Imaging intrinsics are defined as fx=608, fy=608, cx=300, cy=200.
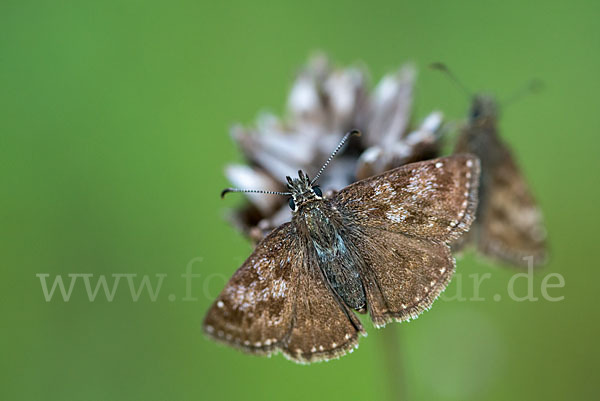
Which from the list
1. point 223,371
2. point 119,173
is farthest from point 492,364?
point 119,173

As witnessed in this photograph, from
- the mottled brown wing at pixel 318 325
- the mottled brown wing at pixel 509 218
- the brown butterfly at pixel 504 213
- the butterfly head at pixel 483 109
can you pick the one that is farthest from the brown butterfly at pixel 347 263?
the mottled brown wing at pixel 509 218

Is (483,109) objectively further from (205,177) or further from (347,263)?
(205,177)

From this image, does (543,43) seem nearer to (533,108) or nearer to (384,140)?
(533,108)

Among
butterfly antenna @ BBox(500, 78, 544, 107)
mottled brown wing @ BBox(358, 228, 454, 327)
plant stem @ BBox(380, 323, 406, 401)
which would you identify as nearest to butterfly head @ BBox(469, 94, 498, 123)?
mottled brown wing @ BBox(358, 228, 454, 327)

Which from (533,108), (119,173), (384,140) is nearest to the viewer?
(384,140)

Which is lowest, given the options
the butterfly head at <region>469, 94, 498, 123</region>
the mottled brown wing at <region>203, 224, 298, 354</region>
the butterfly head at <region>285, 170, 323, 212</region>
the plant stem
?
the plant stem

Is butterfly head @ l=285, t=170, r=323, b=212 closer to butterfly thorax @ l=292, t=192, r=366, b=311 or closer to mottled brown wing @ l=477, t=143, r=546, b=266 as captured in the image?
butterfly thorax @ l=292, t=192, r=366, b=311

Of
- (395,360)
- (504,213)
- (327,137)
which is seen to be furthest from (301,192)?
(504,213)

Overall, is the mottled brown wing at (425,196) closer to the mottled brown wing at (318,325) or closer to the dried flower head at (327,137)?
the dried flower head at (327,137)
